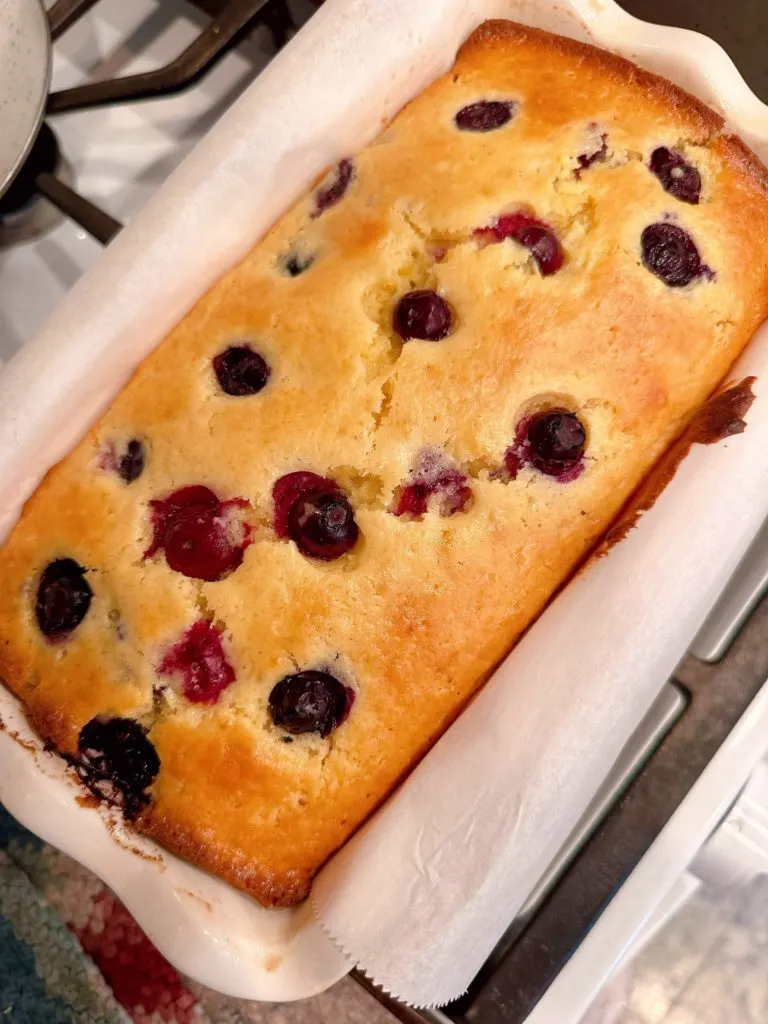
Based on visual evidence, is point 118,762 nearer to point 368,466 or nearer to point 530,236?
point 368,466

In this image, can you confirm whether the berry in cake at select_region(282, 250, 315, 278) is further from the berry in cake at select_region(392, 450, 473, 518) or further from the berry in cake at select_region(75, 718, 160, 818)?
the berry in cake at select_region(75, 718, 160, 818)

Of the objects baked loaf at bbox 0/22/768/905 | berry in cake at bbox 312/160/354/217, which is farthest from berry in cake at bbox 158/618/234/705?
berry in cake at bbox 312/160/354/217

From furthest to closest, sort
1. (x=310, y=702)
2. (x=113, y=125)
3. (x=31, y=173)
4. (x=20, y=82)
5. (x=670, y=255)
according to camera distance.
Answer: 1. (x=113, y=125)
2. (x=31, y=173)
3. (x=20, y=82)
4. (x=670, y=255)
5. (x=310, y=702)

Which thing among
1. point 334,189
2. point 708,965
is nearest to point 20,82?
point 334,189

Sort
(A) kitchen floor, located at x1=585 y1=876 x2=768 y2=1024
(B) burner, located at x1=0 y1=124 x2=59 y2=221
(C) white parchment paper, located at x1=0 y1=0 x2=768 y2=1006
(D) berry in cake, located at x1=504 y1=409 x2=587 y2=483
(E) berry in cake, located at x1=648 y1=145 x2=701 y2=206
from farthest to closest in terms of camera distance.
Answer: (B) burner, located at x1=0 y1=124 x2=59 y2=221, (A) kitchen floor, located at x1=585 y1=876 x2=768 y2=1024, (E) berry in cake, located at x1=648 y1=145 x2=701 y2=206, (D) berry in cake, located at x1=504 y1=409 x2=587 y2=483, (C) white parchment paper, located at x1=0 y1=0 x2=768 y2=1006

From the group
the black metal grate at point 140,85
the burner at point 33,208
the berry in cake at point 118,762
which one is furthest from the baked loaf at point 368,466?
the burner at point 33,208

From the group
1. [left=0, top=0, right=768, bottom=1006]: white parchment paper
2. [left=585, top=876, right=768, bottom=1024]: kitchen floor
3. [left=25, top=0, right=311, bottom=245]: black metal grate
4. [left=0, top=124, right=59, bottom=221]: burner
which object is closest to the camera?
[left=0, top=0, right=768, bottom=1006]: white parchment paper
